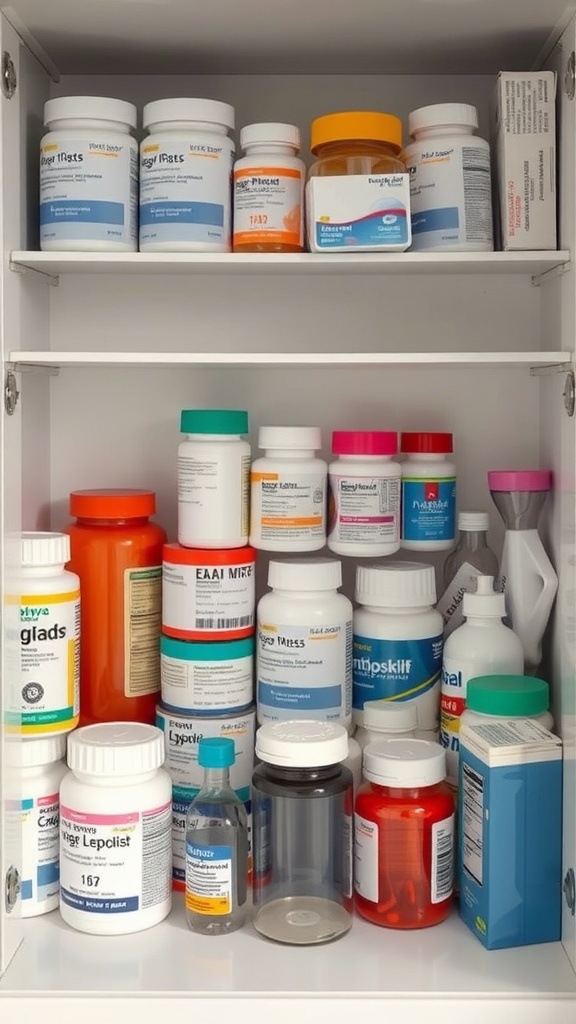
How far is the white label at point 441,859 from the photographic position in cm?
103

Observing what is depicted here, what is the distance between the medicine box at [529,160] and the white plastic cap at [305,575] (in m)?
0.36

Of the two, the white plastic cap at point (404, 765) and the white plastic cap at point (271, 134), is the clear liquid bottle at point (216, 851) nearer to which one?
the white plastic cap at point (404, 765)

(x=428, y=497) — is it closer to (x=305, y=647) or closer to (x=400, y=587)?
(x=400, y=587)

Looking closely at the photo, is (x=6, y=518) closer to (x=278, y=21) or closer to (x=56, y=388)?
(x=56, y=388)

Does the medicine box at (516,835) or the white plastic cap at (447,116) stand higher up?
the white plastic cap at (447,116)

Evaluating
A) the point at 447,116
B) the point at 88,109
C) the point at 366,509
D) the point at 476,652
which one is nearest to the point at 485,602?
the point at 476,652

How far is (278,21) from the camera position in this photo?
3.48ft

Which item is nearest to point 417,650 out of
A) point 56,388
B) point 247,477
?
point 247,477

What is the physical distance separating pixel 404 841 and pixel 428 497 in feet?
1.16

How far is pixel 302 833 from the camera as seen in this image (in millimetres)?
1081

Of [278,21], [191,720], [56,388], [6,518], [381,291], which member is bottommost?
[191,720]

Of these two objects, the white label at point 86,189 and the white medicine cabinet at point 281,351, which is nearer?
the white medicine cabinet at point 281,351

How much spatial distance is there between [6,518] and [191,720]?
11.2 inches

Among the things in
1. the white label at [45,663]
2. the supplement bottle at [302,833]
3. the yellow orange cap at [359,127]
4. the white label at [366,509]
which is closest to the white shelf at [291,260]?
the yellow orange cap at [359,127]
